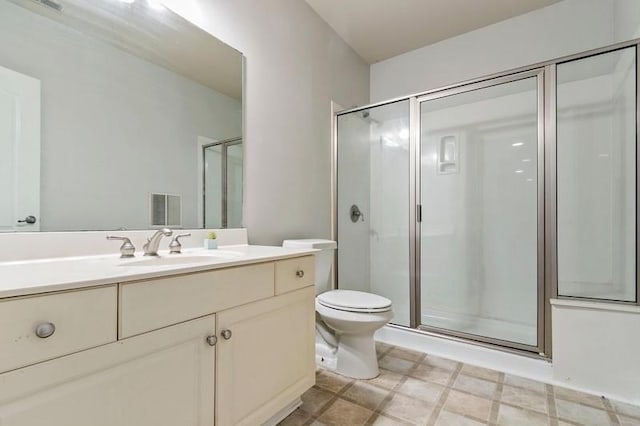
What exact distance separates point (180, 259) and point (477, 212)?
2373 millimetres

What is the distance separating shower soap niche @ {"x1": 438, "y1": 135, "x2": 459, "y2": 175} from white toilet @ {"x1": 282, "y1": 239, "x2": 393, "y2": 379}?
1440mm

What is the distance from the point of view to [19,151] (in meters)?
0.98

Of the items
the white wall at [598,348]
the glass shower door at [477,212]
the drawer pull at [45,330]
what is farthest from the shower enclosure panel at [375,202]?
the drawer pull at [45,330]

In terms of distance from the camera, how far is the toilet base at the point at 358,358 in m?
1.75

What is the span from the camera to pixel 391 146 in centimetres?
271

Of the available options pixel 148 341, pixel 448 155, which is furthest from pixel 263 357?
pixel 448 155

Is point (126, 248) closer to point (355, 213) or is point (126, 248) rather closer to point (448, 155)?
point (355, 213)

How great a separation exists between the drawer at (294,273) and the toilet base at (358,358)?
23.2 inches

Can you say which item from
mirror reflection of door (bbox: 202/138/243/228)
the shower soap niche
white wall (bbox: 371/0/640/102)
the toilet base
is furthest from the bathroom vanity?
white wall (bbox: 371/0/640/102)

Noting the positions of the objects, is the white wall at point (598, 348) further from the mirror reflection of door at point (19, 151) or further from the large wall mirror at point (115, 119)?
the mirror reflection of door at point (19, 151)

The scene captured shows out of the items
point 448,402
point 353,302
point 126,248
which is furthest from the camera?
point 353,302

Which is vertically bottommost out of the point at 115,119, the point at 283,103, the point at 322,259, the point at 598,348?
the point at 598,348

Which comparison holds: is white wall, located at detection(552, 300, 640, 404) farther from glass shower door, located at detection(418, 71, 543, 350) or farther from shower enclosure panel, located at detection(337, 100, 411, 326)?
shower enclosure panel, located at detection(337, 100, 411, 326)

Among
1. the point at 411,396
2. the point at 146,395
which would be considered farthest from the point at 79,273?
the point at 411,396
